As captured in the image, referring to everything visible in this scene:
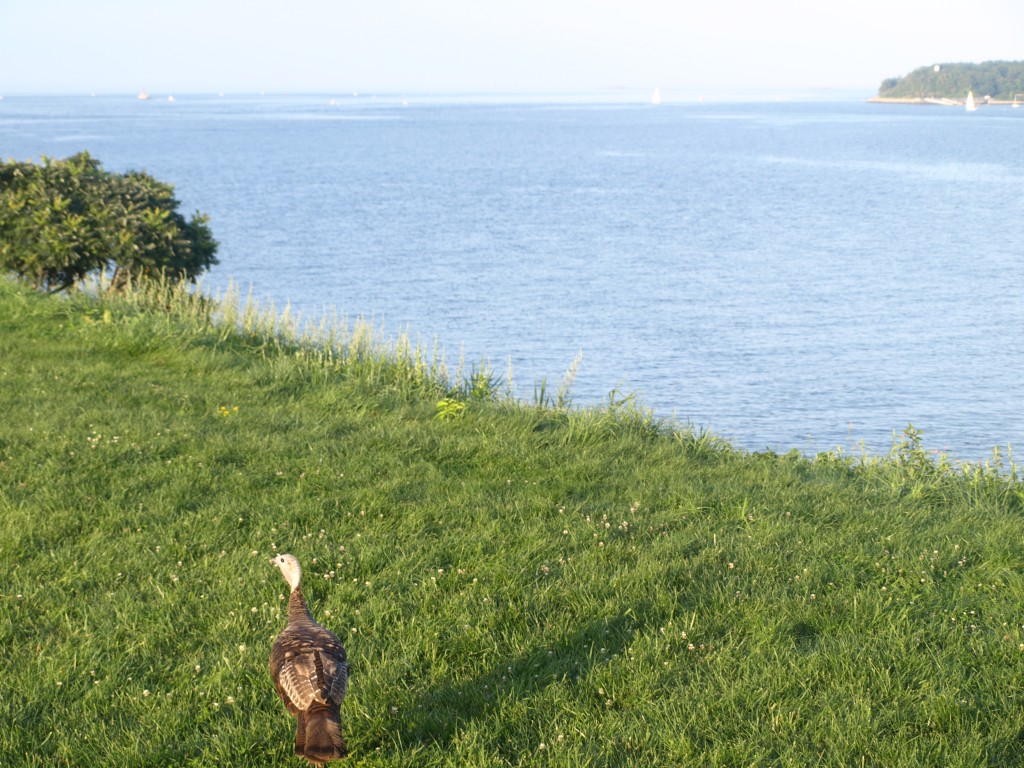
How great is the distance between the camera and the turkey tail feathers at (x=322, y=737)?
4.33 metres

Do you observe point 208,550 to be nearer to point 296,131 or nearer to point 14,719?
point 14,719

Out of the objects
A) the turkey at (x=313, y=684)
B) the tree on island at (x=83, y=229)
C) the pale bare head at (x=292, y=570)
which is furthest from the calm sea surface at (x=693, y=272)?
the turkey at (x=313, y=684)

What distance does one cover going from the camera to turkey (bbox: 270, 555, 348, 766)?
435 centimetres

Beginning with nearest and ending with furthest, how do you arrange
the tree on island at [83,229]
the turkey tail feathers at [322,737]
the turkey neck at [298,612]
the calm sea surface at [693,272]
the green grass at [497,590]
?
1. the turkey tail feathers at [322,737]
2. the turkey neck at [298,612]
3. the green grass at [497,590]
4. the tree on island at [83,229]
5. the calm sea surface at [693,272]

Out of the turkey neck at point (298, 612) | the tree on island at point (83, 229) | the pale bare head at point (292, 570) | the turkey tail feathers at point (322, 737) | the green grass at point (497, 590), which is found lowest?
the green grass at point (497, 590)

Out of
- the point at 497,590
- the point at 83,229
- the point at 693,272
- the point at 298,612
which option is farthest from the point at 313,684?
the point at 693,272

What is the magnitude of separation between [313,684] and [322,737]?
0.82 feet

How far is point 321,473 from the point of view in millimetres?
9109

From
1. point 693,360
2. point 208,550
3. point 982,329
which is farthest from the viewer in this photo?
point 982,329

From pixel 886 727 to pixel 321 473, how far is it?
5435 millimetres

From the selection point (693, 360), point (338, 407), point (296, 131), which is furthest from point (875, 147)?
point (338, 407)

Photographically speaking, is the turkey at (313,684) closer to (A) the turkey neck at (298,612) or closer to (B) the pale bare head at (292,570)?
(A) the turkey neck at (298,612)

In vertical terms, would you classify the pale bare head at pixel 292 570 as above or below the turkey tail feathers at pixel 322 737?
above

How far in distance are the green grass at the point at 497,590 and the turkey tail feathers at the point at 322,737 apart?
65cm
